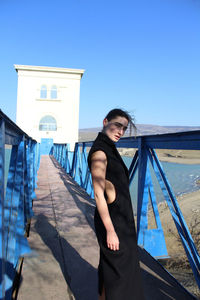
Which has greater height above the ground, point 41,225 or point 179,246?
point 41,225

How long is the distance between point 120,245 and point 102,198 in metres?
0.34

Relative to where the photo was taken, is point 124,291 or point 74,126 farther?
point 74,126

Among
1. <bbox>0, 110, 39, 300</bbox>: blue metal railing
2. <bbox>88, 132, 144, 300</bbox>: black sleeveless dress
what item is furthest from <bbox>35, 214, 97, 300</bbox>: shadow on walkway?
<bbox>88, 132, 144, 300</bbox>: black sleeveless dress

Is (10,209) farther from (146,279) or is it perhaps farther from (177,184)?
(177,184)

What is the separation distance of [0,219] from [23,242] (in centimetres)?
149

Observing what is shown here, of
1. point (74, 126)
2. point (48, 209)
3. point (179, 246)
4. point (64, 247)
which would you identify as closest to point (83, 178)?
point (48, 209)

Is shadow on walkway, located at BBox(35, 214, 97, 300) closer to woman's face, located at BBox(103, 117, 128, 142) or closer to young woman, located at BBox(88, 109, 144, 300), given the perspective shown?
young woman, located at BBox(88, 109, 144, 300)

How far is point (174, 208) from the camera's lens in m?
2.24

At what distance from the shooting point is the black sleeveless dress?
4.84 ft

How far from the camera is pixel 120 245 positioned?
1522 mm

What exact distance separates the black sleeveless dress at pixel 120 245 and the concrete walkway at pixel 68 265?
2.24 ft

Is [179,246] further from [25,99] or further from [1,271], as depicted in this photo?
[25,99]

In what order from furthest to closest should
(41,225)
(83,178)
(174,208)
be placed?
(83,178)
(41,225)
(174,208)

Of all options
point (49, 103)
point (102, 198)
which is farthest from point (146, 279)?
point (49, 103)
